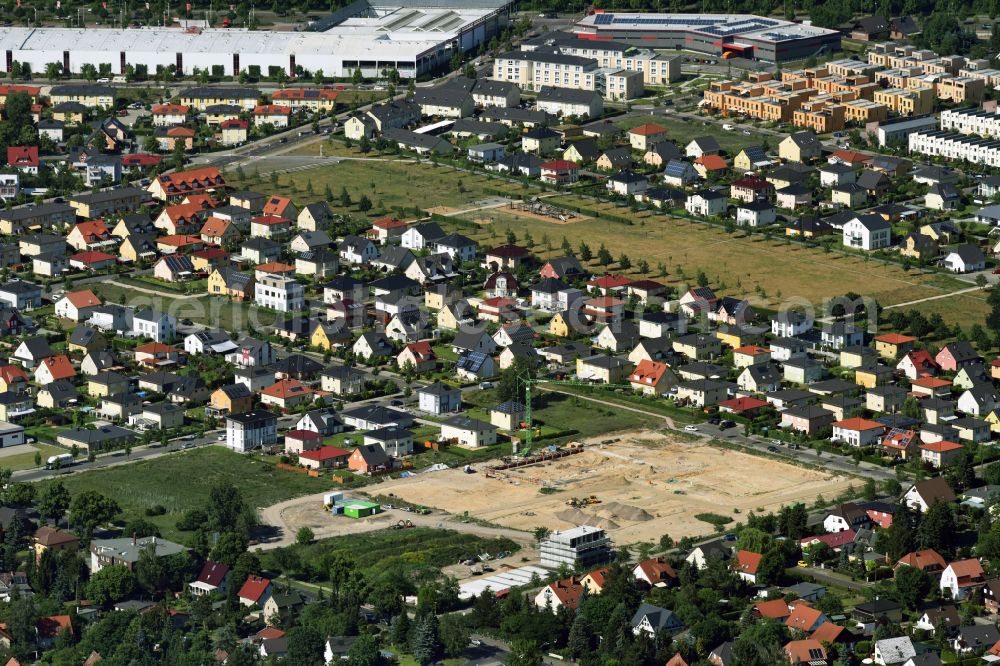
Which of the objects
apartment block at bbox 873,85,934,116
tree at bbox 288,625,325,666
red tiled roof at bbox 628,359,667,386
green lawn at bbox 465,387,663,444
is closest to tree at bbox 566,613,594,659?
tree at bbox 288,625,325,666

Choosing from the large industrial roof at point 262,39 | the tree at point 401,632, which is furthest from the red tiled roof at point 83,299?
the large industrial roof at point 262,39

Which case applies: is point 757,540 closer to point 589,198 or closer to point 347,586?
point 347,586

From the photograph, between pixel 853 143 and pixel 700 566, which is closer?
pixel 700 566

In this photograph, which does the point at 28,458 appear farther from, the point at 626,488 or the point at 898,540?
the point at 898,540

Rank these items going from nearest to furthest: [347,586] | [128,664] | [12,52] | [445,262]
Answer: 1. [128,664]
2. [347,586]
3. [445,262]
4. [12,52]

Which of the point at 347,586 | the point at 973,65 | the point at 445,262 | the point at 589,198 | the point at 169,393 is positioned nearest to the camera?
the point at 347,586

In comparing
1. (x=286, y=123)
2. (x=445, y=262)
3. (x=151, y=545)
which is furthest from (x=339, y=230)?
(x=151, y=545)

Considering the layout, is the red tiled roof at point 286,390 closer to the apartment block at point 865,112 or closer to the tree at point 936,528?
the tree at point 936,528
